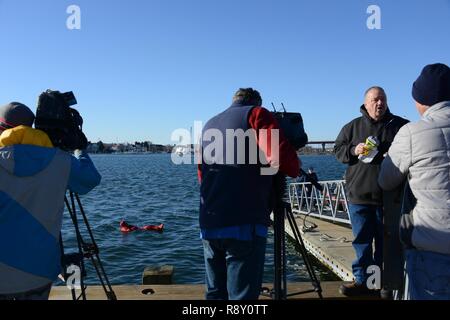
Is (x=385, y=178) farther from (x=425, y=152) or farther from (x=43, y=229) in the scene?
(x=43, y=229)

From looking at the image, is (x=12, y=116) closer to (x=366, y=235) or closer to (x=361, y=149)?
(x=361, y=149)

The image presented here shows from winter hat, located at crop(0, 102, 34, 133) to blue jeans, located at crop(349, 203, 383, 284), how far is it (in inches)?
136

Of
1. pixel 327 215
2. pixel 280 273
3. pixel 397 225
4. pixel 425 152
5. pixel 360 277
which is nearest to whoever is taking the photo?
pixel 425 152

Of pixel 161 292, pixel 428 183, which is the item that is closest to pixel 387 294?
pixel 428 183

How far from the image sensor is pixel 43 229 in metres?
2.65

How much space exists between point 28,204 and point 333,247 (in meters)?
8.60

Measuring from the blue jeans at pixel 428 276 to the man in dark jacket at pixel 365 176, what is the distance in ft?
5.35

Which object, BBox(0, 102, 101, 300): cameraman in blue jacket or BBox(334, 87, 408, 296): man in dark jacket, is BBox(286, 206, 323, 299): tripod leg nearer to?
BBox(334, 87, 408, 296): man in dark jacket

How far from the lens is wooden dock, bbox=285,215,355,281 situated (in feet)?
26.8

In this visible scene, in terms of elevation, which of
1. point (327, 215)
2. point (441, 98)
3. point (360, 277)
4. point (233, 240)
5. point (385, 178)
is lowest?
point (327, 215)

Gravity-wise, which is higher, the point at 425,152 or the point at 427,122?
the point at 427,122

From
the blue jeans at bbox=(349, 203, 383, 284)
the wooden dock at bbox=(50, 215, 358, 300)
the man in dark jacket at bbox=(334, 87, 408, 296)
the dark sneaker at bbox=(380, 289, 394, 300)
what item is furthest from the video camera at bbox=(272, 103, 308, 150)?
the wooden dock at bbox=(50, 215, 358, 300)
